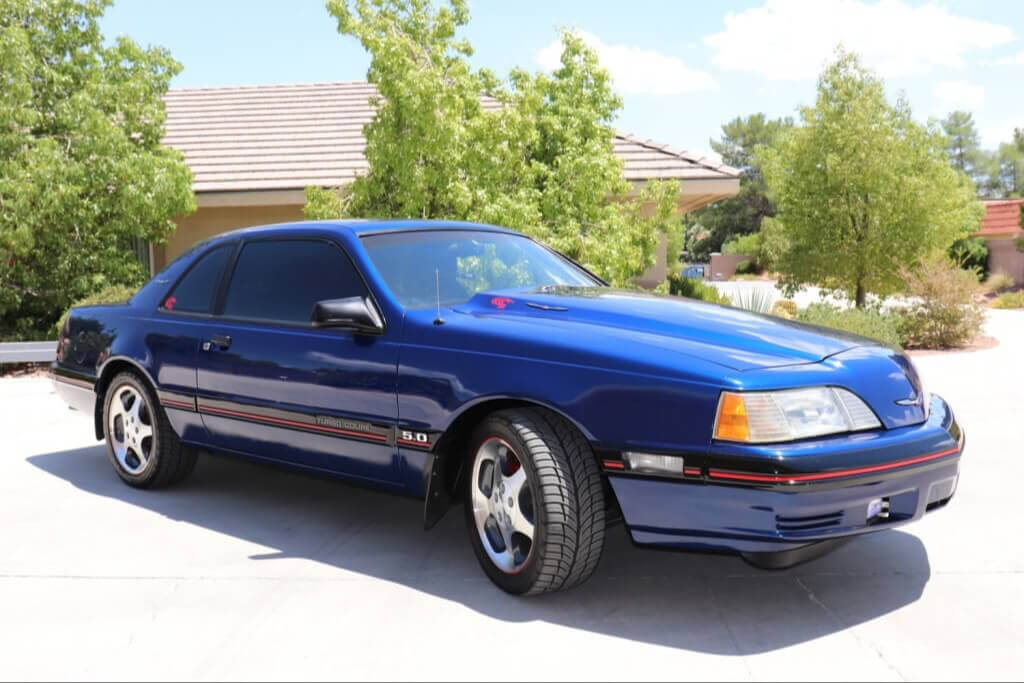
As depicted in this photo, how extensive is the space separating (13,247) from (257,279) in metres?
9.39

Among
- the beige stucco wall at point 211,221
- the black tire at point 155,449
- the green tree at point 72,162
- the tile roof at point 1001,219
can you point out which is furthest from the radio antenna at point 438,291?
the tile roof at point 1001,219

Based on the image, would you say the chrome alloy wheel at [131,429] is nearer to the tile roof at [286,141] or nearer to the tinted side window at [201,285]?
the tinted side window at [201,285]

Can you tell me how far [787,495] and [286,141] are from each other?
16754mm

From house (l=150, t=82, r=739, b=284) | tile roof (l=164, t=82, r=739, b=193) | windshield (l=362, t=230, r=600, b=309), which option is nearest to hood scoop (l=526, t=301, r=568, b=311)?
windshield (l=362, t=230, r=600, b=309)

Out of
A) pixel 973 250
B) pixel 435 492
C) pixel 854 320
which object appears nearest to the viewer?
pixel 435 492

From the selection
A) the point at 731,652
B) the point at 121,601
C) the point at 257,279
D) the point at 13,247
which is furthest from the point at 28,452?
the point at 13,247

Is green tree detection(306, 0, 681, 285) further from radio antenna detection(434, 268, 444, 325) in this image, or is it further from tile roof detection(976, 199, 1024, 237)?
tile roof detection(976, 199, 1024, 237)

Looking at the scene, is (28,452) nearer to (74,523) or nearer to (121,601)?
(74,523)

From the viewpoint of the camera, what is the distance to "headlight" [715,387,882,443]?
369cm

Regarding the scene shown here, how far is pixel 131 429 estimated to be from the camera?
6176 mm

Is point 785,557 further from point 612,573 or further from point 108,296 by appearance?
point 108,296

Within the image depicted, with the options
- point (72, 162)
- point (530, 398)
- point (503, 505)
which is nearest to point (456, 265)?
point (530, 398)

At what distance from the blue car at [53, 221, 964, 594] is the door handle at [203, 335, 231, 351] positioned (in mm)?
14

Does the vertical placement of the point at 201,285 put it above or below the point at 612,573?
above
